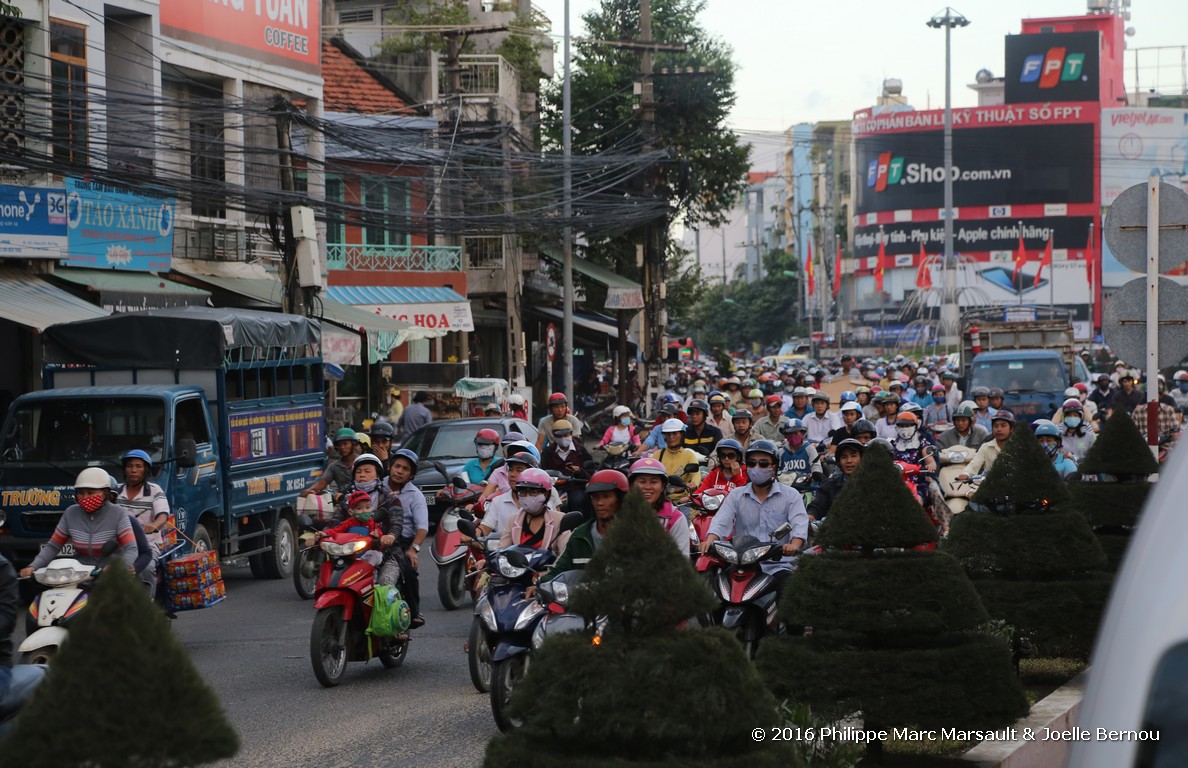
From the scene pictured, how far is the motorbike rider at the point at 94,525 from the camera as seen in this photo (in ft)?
33.4

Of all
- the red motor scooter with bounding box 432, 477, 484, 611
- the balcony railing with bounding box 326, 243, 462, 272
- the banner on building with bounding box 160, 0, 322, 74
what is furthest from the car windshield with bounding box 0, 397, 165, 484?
the balcony railing with bounding box 326, 243, 462, 272

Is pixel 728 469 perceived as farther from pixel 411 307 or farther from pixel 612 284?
pixel 612 284

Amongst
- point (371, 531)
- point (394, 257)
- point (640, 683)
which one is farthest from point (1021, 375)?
point (640, 683)

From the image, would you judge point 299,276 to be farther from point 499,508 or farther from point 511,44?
point 511,44

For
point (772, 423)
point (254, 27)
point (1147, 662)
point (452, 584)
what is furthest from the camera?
point (254, 27)

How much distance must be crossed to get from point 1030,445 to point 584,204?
70.6ft

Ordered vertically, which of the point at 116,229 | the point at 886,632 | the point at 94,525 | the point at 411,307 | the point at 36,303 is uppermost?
the point at 116,229

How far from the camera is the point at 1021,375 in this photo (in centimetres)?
2719

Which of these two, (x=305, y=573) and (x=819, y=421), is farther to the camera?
(x=819, y=421)

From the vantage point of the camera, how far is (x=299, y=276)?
21875 mm

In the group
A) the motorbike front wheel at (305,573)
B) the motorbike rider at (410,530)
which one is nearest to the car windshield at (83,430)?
the motorbike front wheel at (305,573)

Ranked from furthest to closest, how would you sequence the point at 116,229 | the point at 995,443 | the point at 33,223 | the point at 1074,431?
the point at 116,229
the point at 33,223
the point at 1074,431
the point at 995,443

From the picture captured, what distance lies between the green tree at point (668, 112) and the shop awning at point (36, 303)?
76.5 ft

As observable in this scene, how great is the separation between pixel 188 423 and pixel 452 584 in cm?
296
